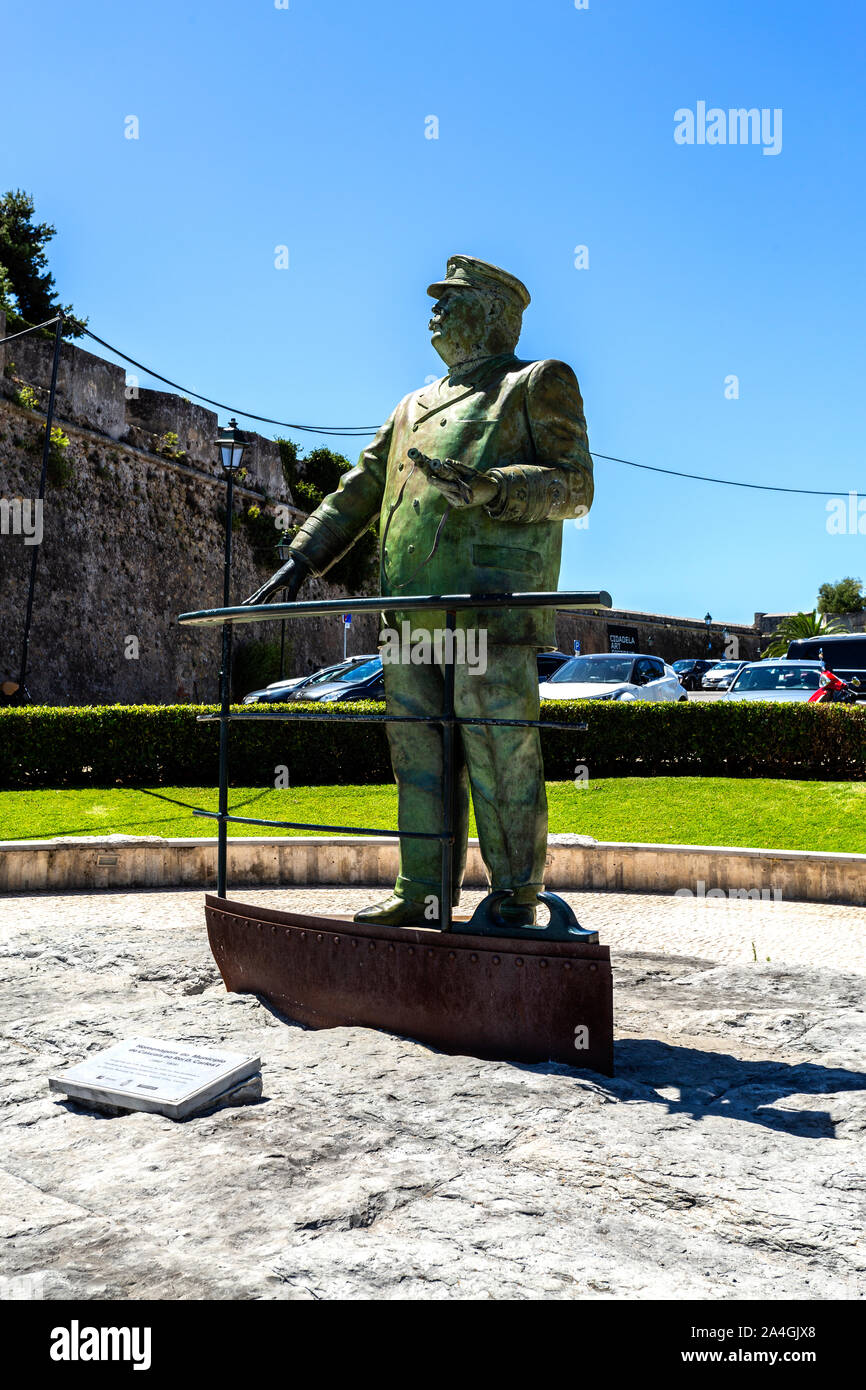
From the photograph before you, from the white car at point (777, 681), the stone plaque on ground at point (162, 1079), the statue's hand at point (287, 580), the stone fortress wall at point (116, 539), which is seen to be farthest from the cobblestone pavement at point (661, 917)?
the stone fortress wall at point (116, 539)

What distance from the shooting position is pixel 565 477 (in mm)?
3584

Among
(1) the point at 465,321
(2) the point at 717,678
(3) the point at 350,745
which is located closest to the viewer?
(1) the point at 465,321

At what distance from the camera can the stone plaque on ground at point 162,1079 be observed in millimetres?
2729

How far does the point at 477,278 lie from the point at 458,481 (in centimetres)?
104

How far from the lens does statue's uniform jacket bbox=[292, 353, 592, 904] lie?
12.1ft

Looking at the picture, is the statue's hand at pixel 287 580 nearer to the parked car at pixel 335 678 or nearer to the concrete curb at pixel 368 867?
the concrete curb at pixel 368 867

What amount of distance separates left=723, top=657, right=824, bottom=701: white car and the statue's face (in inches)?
450

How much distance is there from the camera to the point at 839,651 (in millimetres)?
22328

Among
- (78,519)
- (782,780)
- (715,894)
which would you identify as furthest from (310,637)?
(715,894)

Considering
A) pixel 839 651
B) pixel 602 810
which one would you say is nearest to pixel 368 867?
pixel 602 810

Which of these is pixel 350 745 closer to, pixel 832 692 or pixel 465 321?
pixel 832 692

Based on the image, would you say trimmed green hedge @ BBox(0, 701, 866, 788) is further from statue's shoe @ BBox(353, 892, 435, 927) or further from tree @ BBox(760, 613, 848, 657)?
tree @ BBox(760, 613, 848, 657)

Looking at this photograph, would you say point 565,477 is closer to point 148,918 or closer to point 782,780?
point 148,918

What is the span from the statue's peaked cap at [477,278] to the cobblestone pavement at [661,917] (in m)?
2.83
